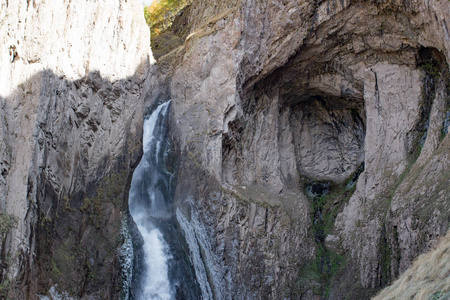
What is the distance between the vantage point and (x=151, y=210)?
22.7 meters

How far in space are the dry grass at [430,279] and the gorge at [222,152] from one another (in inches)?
189

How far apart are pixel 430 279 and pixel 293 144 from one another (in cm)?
1759

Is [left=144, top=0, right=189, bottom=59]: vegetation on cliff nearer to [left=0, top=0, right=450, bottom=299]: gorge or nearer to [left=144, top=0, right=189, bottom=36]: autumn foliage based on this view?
[left=144, top=0, right=189, bottom=36]: autumn foliage

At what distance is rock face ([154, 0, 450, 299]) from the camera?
19.8 m

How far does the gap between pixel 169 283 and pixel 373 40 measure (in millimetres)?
16381

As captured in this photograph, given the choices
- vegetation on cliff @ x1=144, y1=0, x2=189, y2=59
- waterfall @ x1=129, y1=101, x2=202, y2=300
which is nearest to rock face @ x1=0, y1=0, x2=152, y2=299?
waterfall @ x1=129, y1=101, x2=202, y2=300

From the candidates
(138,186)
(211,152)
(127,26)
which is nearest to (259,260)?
(211,152)

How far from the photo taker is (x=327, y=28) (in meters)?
22.6

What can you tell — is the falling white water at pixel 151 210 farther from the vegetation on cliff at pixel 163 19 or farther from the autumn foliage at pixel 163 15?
the autumn foliage at pixel 163 15

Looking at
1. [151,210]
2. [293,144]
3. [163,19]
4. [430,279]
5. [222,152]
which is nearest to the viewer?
[430,279]

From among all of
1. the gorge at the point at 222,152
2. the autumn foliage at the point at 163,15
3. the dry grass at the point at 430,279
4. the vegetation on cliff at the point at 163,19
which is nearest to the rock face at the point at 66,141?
the gorge at the point at 222,152

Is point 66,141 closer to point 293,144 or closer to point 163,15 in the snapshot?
point 293,144

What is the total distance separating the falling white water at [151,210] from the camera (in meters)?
19.5

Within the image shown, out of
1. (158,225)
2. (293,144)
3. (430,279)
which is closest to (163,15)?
(293,144)
